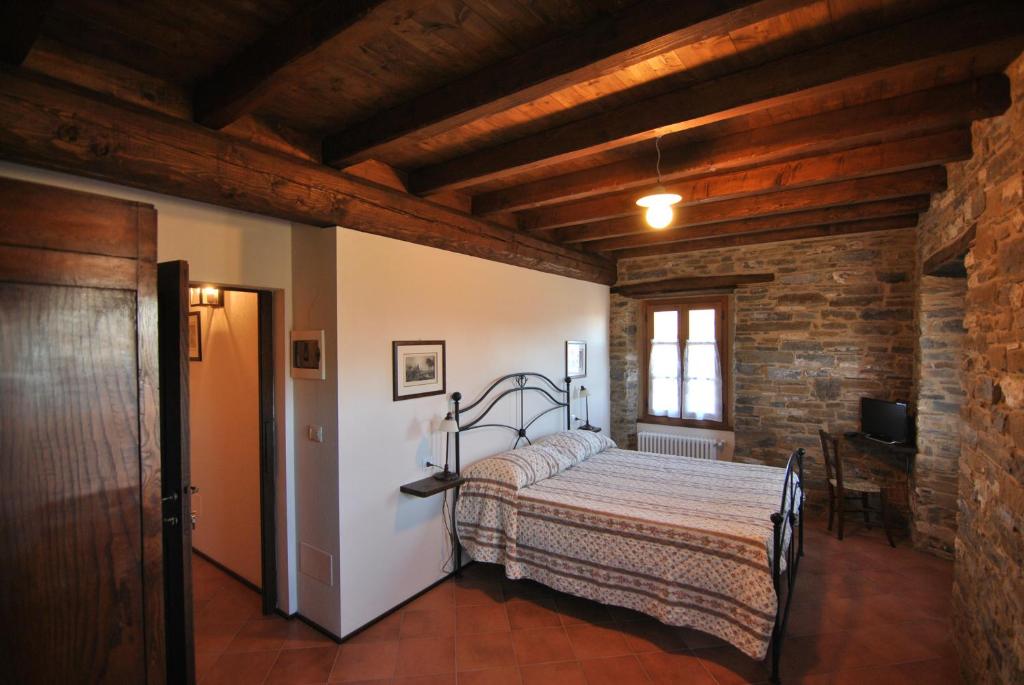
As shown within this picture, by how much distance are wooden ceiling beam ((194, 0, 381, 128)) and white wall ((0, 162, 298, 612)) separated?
21.6 inches

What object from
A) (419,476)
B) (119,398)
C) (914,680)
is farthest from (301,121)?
(914,680)

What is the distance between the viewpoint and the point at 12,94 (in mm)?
1739

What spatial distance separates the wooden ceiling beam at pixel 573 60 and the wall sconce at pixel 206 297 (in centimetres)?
188

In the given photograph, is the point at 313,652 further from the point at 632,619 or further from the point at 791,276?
the point at 791,276

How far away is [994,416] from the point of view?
2.17 m

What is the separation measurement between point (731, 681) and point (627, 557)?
0.77m

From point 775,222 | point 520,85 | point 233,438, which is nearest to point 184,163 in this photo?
point 520,85

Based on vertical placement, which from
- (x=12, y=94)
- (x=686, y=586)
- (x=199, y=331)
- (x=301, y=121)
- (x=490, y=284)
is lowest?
(x=686, y=586)

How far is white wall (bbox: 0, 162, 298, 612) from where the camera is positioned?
2.40 meters

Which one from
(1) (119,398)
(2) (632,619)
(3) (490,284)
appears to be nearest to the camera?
(1) (119,398)

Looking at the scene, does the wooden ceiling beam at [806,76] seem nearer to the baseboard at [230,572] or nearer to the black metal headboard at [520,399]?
the black metal headboard at [520,399]

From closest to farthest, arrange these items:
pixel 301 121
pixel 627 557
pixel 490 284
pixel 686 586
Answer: pixel 301 121, pixel 686 586, pixel 627 557, pixel 490 284

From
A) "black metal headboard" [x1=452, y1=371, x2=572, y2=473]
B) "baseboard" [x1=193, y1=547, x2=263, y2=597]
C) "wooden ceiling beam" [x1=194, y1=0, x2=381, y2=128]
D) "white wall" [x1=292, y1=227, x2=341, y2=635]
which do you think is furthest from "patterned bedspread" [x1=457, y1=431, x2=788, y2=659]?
"wooden ceiling beam" [x1=194, y1=0, x2=381, y2=128]

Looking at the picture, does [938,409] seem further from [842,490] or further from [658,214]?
[658,214]
